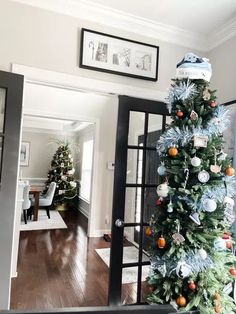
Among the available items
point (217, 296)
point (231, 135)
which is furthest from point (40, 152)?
point (217, 296)

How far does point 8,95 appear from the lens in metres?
1.92

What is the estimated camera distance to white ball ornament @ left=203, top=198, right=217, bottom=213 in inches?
60.0

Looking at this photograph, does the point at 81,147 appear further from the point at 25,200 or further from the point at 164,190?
the point at 164,190

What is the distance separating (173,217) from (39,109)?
3.82 meters

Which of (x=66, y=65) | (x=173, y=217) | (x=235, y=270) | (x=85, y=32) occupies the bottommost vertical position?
(x=235, y=270)

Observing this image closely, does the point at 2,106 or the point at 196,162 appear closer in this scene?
the point at 196,162

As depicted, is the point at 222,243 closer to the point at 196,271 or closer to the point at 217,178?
the point at 196,271

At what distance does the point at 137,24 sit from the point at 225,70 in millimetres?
958

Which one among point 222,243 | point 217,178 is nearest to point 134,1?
point 217,178

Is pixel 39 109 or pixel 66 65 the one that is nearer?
pixel 66 65

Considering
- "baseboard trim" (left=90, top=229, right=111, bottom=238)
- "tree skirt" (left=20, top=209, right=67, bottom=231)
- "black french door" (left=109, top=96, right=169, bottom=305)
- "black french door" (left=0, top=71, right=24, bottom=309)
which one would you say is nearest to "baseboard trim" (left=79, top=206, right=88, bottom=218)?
"tree skirt" (left=20, top=209, right=67, bottom=231)

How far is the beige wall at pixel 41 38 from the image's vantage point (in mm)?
1966

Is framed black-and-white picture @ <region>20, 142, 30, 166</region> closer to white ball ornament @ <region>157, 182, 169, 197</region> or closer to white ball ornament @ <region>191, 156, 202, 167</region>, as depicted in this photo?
white ball ornament @ <region>157, 182, 169, 197</region>

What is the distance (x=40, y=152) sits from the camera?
25.8ft
